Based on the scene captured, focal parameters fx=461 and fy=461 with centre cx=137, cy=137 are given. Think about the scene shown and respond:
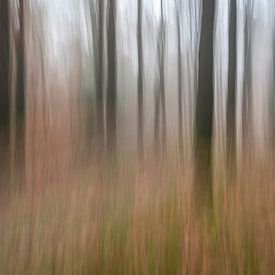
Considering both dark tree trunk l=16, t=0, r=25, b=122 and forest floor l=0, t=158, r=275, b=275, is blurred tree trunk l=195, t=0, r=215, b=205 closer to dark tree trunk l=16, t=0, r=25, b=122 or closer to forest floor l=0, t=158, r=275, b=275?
forest floor l=0, t=158, r=275, b=275

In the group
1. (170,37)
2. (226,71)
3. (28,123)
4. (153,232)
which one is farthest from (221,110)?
(28,123)

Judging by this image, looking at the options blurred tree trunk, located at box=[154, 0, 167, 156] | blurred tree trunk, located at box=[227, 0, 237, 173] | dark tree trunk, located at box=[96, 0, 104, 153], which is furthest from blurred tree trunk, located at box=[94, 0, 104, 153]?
blurred tree trunk, located at box=[227, 0, 237, 173]

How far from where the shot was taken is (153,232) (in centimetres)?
95

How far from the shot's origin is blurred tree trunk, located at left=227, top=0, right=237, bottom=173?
96cm

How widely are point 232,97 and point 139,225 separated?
1.08 ft

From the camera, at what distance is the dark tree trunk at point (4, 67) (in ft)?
3.09

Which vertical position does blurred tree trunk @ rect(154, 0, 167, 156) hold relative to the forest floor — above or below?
above

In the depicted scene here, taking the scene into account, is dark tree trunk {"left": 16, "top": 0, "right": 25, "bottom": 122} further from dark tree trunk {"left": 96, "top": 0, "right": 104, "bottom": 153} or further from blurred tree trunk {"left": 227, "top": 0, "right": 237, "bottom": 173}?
blurred tree trunk {"left": 227, "top": 0, "right": 237, "bottom": 173}

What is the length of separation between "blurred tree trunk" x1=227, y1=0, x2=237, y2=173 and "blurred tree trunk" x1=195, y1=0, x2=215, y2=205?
4cm

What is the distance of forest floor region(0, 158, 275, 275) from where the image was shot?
935mm

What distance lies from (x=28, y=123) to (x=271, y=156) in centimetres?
51

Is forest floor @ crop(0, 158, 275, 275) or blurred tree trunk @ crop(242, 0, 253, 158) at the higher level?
blurred tree trunk @ crop(242, 0, 253, 158)

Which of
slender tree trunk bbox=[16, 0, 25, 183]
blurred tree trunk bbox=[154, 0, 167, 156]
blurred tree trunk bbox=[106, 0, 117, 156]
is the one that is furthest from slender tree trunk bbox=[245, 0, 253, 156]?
slender tree trunk bbox=[16, 0, 25, 183]

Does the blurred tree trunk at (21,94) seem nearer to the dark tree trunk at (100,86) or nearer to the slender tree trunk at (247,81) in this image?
the dark tree trunk at (100,86)
